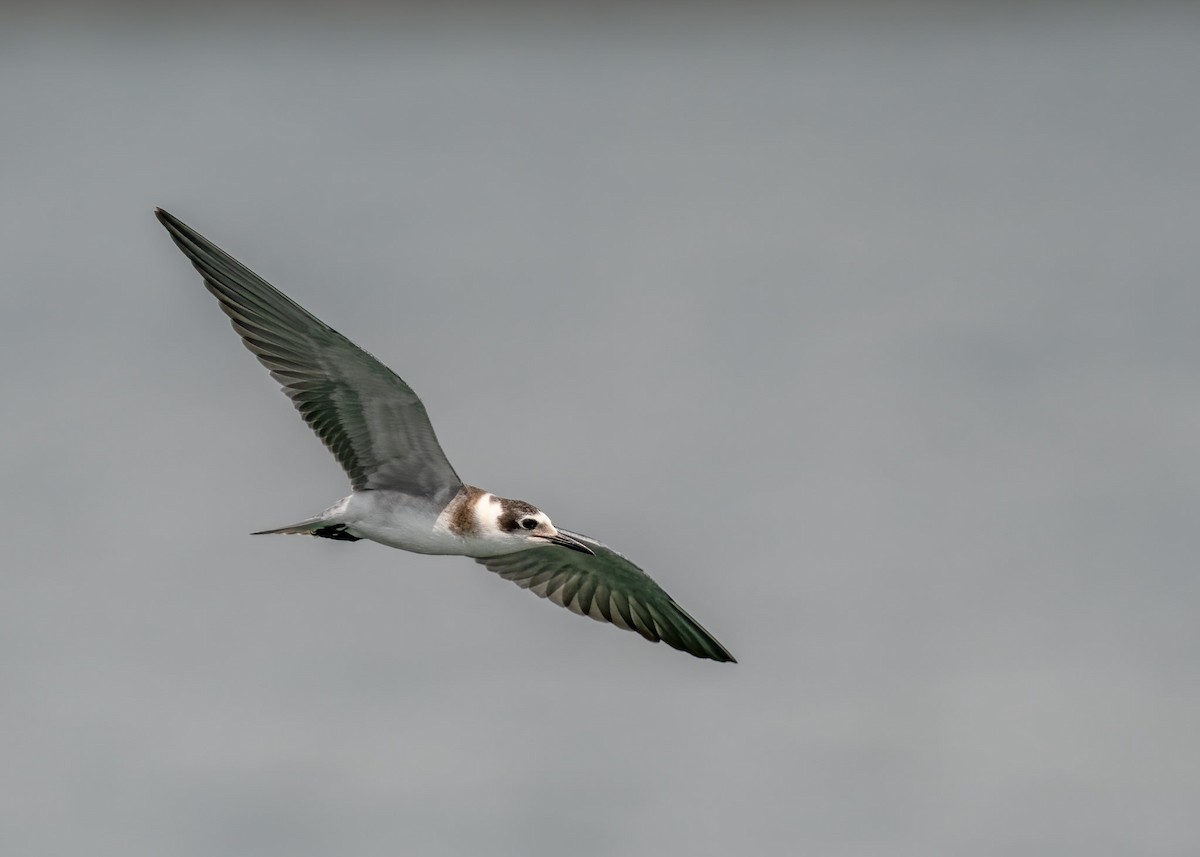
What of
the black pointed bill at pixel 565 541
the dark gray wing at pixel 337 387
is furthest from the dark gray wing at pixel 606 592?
the dark gray wing at pixel 337 387

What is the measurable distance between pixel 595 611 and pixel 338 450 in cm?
396

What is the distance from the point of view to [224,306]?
18.2 meters

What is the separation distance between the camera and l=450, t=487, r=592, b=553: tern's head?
58.9 ft

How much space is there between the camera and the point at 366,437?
18359 mm

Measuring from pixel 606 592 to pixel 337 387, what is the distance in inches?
172

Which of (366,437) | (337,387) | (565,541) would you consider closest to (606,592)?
(565,541)

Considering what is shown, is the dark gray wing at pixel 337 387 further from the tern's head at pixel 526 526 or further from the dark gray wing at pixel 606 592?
the dark gray wing at pixel 606 592

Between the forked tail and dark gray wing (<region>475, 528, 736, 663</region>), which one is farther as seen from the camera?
dark gray wing (<region>475, 528, 736, 663</region>)

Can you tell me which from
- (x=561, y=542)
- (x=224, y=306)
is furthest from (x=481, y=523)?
(x=224, y=306)

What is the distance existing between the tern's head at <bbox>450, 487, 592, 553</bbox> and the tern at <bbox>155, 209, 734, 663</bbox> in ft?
0.03

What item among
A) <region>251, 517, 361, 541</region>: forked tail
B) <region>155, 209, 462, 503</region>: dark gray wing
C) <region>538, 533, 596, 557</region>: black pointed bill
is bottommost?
<region>251, 517, 361, 541</region>: forked tail

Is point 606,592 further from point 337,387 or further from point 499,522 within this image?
point 337,387

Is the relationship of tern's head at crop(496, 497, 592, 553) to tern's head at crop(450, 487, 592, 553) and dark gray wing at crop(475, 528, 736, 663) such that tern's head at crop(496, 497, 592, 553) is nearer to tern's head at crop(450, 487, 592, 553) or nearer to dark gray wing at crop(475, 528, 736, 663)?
tern's head at crop(450, 487, 592, 553)

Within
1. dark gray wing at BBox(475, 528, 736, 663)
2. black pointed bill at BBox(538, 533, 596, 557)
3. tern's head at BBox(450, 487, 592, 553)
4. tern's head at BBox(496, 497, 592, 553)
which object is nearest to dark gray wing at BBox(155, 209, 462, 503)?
tern's head at BBox(450, 487, 592, 553)
